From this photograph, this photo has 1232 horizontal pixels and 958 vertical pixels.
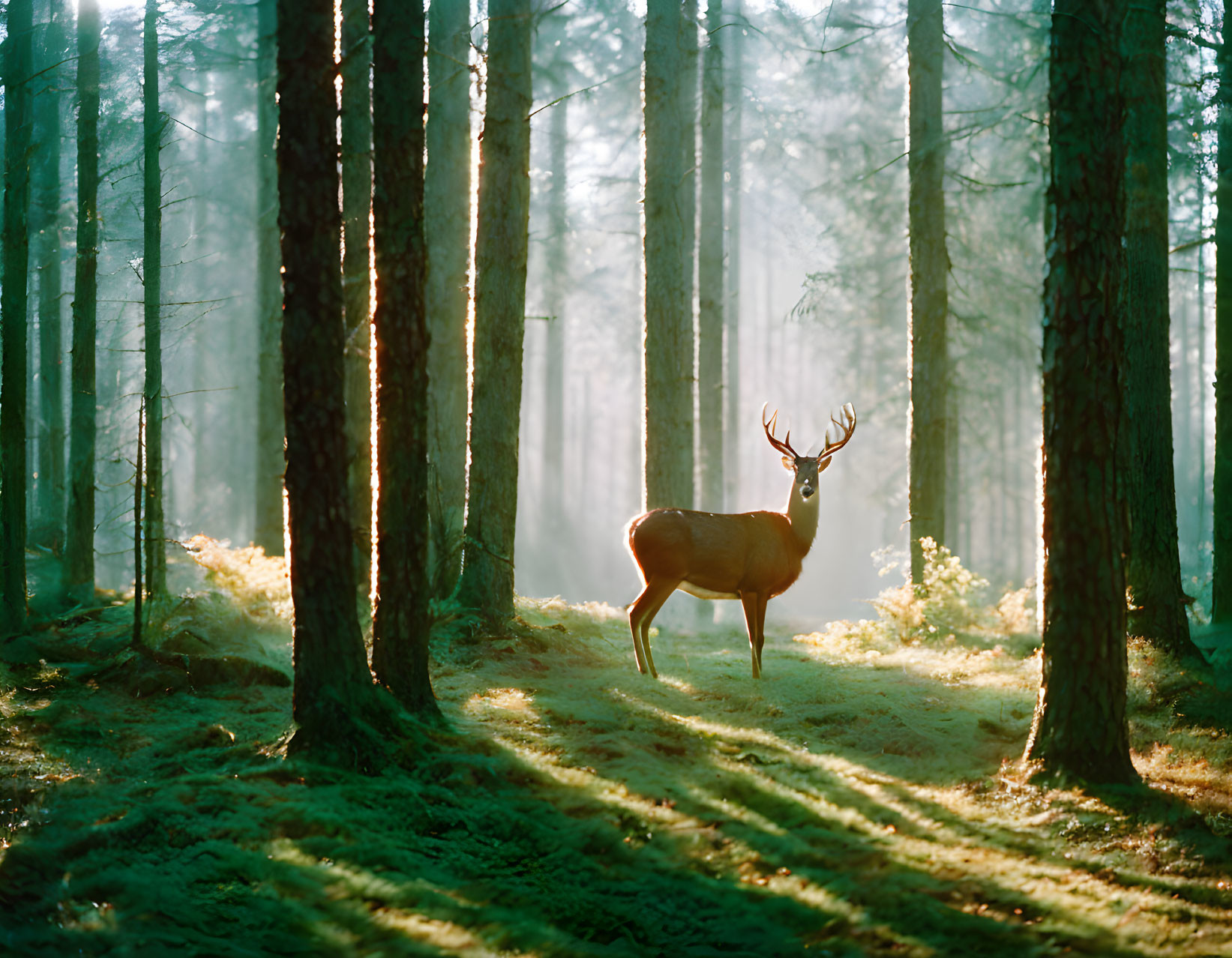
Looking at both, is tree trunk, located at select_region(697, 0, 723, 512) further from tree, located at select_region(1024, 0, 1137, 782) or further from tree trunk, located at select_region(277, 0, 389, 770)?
tree trunk, located at select_region(277, 0, 389, 770)

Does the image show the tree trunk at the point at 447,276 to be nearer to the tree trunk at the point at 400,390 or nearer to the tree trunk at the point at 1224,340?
the tree trunk at the point at 400,390

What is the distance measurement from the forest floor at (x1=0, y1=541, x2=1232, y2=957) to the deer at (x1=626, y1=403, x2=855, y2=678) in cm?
115

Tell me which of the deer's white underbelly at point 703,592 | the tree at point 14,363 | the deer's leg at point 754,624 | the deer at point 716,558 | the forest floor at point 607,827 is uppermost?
the tree at point 14,363

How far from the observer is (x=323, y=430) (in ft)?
20.9

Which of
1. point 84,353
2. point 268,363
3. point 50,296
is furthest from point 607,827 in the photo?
point 50,296

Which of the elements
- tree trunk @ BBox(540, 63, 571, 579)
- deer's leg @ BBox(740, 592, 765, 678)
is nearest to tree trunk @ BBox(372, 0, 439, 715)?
deer's leg @ BBox(740, 592, 765, 678)

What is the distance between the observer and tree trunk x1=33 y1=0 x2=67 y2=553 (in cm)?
1956

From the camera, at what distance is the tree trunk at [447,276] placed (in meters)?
13.3

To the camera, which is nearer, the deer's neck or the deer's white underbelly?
the deer's white underbelly

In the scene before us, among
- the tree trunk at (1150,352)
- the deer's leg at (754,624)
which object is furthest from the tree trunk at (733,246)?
the deer's leg at (754,624)

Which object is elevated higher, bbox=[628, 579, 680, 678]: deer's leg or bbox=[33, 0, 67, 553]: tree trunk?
bbox=[33, 0, 67, 553]: tree trunk

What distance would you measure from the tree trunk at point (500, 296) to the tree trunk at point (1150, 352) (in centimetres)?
666

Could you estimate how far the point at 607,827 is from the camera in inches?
220

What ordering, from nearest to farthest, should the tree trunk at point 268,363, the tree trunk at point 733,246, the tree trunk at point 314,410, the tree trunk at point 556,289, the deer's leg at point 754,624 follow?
1. the tree trunk at point 314,410
2. the deer's leg at point 754,624
3. the tree trunk at point 268,363
4. the tree trunk at point 733,246
5. the tree trunk at point 556,289
